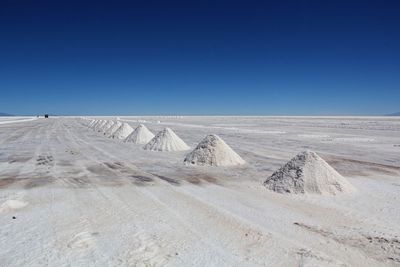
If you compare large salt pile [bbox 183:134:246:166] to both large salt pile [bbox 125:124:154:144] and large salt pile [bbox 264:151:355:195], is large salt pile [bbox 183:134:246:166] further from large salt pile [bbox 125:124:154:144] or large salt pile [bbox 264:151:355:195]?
large salt pile [bbox 125:124:154:144]

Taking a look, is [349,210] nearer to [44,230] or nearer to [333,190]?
[333,190]

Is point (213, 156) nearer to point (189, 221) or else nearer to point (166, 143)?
point (166, 143)

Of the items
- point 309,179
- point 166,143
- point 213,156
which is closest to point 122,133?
point 166,143

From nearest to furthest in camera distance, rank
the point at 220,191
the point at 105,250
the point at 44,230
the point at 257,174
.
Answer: the point at 105,250
the point at 44,230
the point at 220,191
the point at 257,174

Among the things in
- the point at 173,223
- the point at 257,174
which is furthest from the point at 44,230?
the point at 257,174

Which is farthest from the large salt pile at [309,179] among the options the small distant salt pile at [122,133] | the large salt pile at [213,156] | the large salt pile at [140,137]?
the small distant salt pile at [122,133]
